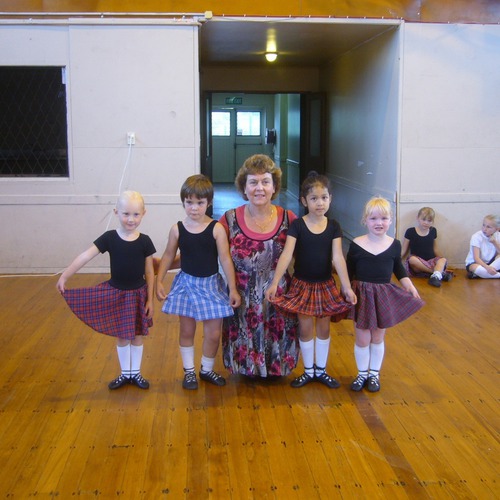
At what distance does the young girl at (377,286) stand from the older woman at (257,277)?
0.37 metres

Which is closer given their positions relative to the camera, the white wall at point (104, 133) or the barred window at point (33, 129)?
the white wall at point (104, 133)

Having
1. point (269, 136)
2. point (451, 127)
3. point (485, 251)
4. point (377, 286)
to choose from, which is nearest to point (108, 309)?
point (377, 286)

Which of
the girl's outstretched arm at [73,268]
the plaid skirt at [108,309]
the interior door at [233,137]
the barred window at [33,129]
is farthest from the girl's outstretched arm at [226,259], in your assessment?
the interior door at [233,137]

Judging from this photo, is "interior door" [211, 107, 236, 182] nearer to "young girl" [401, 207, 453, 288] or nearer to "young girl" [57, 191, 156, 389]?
"young girl" [401, 207, 453, 288]

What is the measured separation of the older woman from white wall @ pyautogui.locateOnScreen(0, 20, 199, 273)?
120 inches

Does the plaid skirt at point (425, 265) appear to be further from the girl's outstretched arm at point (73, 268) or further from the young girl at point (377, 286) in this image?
the girl's outstretched arm at point (73, 268)

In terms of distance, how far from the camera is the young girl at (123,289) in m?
3.53

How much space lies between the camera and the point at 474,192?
6.84 meters

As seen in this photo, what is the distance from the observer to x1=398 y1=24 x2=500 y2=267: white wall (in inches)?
260

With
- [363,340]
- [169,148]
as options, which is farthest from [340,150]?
[363,340]

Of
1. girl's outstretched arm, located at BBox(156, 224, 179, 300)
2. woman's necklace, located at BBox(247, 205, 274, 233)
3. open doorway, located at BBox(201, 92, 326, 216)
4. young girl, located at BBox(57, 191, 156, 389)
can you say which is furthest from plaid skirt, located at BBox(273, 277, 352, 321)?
open doorway, located at BBox(201, 92, 326, 216)

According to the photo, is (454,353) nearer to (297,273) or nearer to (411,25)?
(297,273)

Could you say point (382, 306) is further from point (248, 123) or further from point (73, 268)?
point (248, 123)

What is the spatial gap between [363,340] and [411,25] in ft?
13.3
